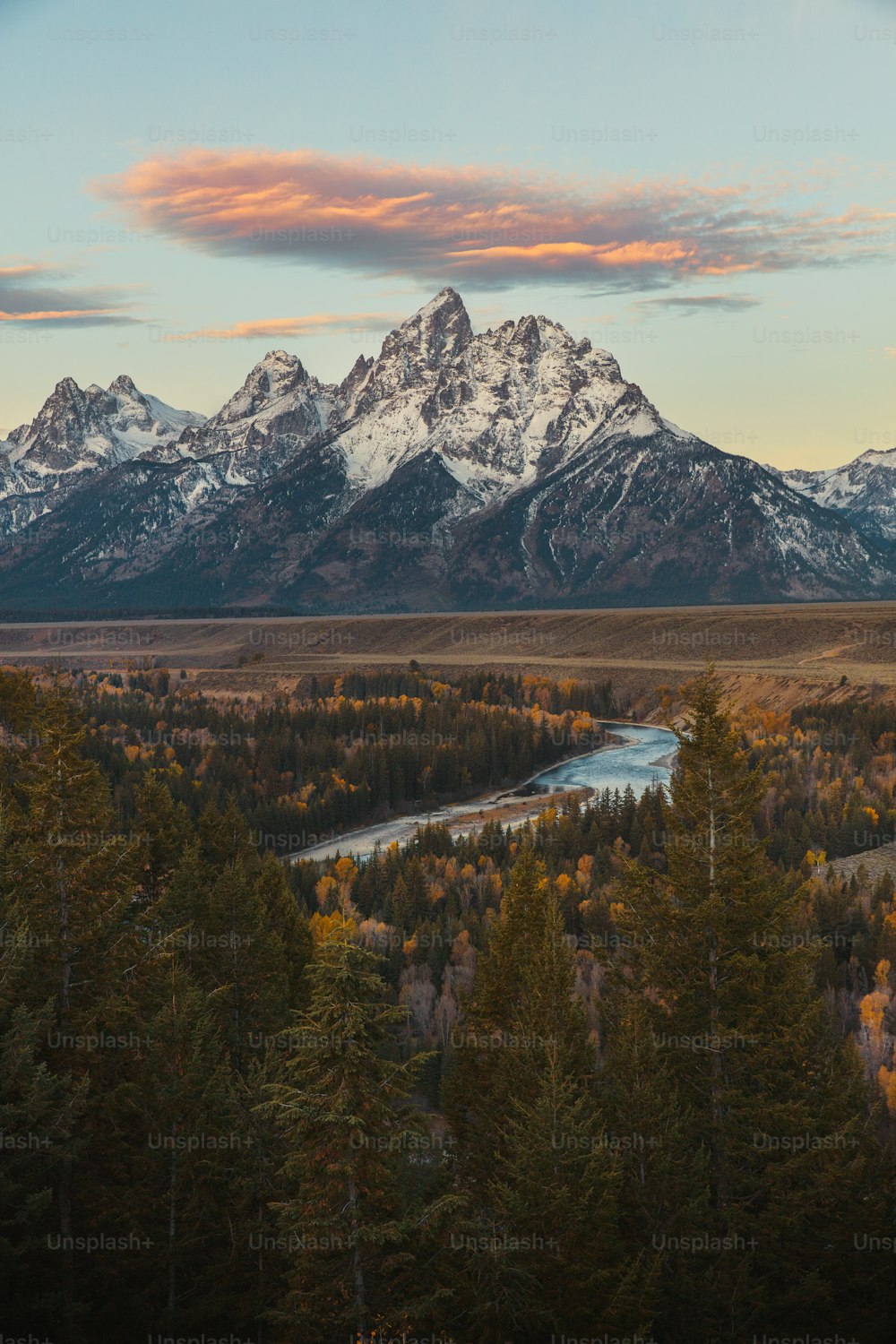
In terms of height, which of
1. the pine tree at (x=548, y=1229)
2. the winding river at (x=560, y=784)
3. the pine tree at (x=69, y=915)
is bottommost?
the winding river at (x=560, y=784)

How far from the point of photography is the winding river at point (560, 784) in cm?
11869

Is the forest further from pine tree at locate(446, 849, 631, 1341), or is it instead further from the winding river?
the winding river

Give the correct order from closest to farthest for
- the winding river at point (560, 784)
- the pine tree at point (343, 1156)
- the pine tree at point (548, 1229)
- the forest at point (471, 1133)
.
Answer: the pine tree at point (343, 1156)
the forest at point (471, 1133)
the pine tree at point (548, 1229)
the winding river at point (560, 784)

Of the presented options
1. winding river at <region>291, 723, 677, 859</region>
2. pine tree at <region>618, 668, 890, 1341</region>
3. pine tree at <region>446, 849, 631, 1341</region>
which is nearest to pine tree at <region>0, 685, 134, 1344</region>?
pine tree at <region>446, 849, 631, 1341</region>

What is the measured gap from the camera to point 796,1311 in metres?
27.6

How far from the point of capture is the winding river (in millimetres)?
118688

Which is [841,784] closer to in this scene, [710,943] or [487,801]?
[487,801]

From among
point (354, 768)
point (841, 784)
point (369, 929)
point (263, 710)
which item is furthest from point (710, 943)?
point (263, 710)

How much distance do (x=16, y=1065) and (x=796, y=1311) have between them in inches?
727

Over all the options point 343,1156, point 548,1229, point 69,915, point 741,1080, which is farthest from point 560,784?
point 343,1156

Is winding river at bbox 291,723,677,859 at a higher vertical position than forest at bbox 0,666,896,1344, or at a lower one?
lower

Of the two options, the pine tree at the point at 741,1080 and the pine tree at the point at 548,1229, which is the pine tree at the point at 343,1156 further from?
the pine tree at the point at 741,1080

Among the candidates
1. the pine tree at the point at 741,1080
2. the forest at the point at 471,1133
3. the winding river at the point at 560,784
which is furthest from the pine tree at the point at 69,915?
the winding river at the point at 560,784

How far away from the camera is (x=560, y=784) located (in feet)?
474
